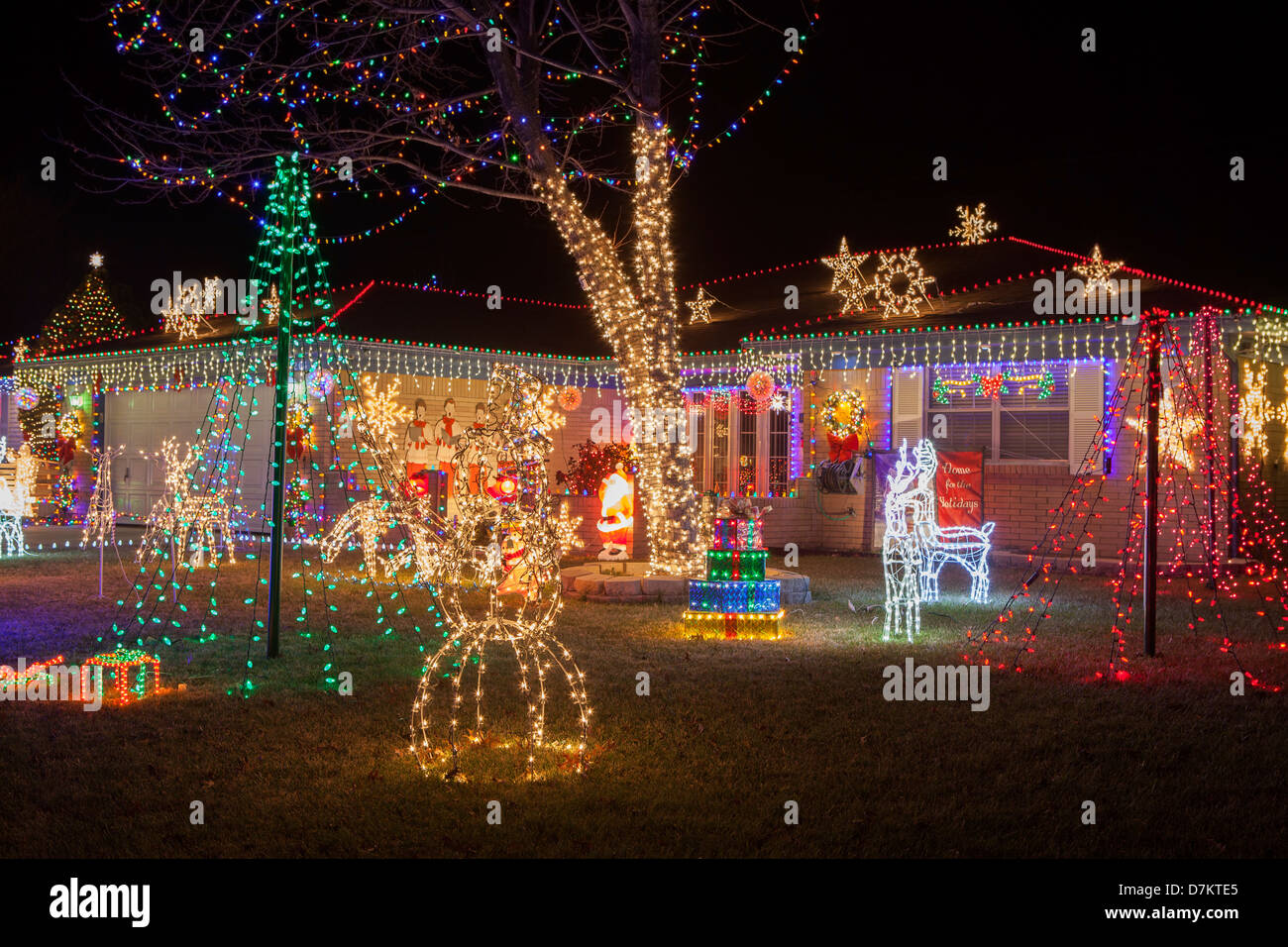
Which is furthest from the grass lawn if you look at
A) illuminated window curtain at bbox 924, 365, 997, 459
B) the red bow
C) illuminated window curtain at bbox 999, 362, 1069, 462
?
the red bow

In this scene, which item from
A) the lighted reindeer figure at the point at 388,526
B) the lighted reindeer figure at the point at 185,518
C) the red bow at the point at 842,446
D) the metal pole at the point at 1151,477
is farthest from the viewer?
the red bow at the point at 842,446

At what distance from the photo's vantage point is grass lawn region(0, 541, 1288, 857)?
4.86 metres

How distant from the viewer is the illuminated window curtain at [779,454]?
755 inches

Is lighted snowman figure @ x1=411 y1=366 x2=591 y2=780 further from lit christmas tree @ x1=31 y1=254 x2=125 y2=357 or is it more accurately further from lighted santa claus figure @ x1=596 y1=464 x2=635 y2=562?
lit christmas tree @ x1=31 y1=254 x2=125 y2=357

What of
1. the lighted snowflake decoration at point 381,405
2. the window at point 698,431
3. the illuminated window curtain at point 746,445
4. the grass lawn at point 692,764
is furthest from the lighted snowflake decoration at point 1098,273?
the lighted snowflake decoration at point 381,405

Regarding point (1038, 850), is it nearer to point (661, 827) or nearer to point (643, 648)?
point (661, 827)

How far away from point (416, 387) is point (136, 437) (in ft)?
24.9

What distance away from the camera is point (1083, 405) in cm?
1650

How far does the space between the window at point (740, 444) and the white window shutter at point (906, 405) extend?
1.64 meters

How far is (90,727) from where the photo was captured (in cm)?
667

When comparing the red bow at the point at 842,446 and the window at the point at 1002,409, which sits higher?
the window at the point at 1002,409

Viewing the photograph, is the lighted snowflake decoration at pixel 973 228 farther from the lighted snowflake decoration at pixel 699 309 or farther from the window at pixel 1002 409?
the window at pixel 1002 409

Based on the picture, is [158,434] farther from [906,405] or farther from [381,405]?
[906,405]

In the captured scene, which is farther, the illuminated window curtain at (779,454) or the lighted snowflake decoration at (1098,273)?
the illuminated window curtain at (779,454)
